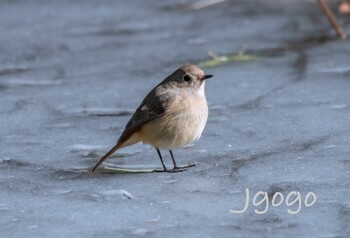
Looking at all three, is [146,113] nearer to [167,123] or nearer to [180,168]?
[167,123]

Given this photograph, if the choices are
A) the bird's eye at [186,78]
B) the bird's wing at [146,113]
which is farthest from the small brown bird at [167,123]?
the bird's eye at [186,78]

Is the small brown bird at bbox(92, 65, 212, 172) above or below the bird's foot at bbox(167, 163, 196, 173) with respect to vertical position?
above

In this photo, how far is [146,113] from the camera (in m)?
5.57

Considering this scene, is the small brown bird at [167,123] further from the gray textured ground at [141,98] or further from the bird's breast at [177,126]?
the gray textured ground at [141,98]

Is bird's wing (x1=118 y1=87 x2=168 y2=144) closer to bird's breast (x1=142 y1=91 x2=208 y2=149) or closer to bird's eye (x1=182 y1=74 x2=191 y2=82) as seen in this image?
bird's breast (x1=142 y1=91 x2=208 y2=149)

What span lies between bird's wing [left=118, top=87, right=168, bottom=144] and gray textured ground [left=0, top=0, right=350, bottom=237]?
0.26 m

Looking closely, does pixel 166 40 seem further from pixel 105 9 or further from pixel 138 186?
pixel 138 186

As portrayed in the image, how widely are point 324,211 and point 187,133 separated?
123 centimetres

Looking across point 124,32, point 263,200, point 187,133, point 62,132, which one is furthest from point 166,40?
point 263,200

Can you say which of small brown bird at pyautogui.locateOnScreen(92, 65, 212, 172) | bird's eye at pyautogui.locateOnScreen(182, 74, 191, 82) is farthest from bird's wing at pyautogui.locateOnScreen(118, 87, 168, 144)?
bird's eye at pyautogui.locateOnScreen(182, 74, 191, 82)

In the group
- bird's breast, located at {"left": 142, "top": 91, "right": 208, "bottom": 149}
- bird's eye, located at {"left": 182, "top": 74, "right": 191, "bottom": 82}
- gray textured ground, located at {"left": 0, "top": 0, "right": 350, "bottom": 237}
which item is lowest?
gray textured ground, located at {"left": 0, "top": 0, "right": 350, "bottom": 237}

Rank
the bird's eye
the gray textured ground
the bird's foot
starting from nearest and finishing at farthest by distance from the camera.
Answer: the gray textured ground < the bird's foot < the bird's eye

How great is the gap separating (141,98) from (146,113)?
147cm

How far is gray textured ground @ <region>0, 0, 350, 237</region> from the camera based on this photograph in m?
4.52
